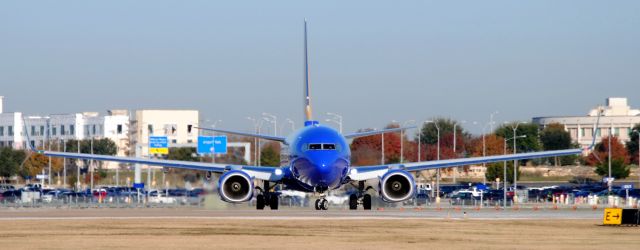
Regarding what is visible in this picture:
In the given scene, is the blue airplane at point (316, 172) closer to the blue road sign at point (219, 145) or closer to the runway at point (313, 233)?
the runway at point (313, 233)

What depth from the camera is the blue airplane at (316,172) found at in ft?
206

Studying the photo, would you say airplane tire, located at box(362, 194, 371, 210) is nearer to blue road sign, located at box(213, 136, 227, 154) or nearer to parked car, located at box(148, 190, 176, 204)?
parked car, located at box(148, 190, 176, 204)

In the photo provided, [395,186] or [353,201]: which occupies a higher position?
[395,186]

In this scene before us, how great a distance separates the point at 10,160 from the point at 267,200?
108441mm

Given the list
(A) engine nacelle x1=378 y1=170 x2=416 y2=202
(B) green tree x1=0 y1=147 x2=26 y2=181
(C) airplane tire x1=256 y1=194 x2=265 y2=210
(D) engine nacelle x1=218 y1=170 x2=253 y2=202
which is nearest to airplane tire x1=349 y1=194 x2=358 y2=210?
(A) engine nacelle x1=378 y1=170 x2=416 y2=202

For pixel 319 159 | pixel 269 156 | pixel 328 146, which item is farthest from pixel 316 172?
pixel 269 156

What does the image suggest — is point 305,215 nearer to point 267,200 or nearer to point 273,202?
point 273,202

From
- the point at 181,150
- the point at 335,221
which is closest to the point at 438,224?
the point at 335,221

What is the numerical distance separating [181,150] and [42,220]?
136 meters

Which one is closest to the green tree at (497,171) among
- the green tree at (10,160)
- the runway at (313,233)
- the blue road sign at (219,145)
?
the blue road sign at (219,145)

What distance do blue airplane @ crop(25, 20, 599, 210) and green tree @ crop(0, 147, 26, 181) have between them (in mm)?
102933

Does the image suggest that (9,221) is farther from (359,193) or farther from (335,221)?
(359,193)

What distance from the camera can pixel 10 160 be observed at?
6713 inches

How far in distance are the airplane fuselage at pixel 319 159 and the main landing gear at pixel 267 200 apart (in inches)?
128
